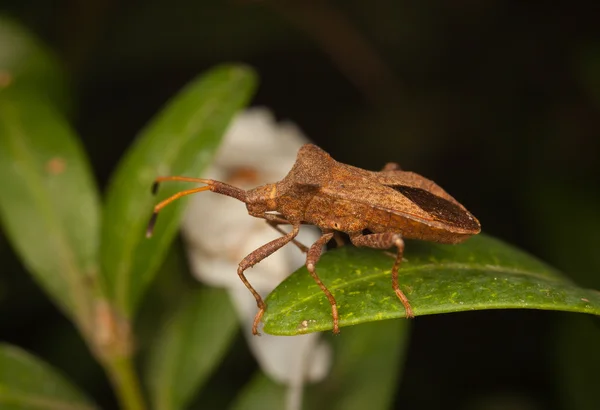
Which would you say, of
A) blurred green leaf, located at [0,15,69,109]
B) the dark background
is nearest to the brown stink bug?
the dark background

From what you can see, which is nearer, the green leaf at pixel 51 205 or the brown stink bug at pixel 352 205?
the brown stink bug at pixel 352 205

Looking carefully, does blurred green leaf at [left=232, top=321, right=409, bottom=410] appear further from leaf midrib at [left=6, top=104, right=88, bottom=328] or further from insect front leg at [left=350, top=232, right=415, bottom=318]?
leaf midrib at [left=6, top=104, right=88, bottom=328]

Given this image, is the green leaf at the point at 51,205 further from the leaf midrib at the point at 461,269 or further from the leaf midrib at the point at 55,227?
the leaf midrib at the point at 461,269

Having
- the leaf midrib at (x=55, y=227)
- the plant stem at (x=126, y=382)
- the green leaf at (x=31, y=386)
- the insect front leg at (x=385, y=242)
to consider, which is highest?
the insect front leg at (x=385, y=242)

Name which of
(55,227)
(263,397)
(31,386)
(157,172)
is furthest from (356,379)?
(55,227)

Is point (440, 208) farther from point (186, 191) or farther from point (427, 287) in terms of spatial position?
point (186, 191)

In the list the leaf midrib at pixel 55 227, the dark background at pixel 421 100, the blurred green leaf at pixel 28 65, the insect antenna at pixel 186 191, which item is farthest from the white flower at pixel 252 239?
the blurred green leaf at pixel 28 65
